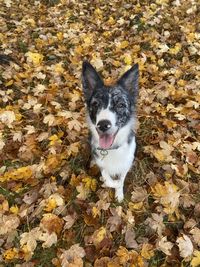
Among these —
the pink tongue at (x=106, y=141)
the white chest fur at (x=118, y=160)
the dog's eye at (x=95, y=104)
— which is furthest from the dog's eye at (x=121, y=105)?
the white chest fur at (x=118, y=160)

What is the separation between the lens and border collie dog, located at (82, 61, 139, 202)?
12.4ft

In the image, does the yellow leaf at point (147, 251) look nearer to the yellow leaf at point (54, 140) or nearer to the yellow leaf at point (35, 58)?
the yellow leaf at point (54, 140)

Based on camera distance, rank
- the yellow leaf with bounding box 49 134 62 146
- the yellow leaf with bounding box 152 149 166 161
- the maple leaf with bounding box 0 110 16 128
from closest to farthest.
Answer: the yellow leaf with bounding box 152 149 166 161, the yellow leaf with bounding box 49 134 62 146, the maple leaf with bounding box 0 110 16 128

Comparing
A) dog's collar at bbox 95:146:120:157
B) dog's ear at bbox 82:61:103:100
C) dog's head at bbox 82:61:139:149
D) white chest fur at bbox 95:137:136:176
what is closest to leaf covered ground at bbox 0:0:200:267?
white chest fur at bbox 95:137:136:176

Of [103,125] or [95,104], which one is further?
[95,104]

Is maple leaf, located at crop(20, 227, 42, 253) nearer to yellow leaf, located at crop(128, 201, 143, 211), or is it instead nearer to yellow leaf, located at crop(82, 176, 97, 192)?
yellow leaf, located at crop(82, 176, 97, 192)

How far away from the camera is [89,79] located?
409cm

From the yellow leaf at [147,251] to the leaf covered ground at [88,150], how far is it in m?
0.01

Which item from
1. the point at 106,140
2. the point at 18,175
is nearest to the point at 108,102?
the point at 106,140

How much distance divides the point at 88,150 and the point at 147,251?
171cm

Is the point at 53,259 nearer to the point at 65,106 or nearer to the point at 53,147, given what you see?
the point at 53,147

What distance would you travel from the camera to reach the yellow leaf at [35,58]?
258 inches

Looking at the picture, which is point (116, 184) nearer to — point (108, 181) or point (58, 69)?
point (108, 181)

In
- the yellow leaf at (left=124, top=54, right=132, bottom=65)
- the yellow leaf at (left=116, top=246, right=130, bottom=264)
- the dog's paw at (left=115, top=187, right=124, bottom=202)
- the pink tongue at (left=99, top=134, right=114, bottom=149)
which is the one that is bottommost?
the yellow leaf at (left=116, top=246, right=130, bottom=264)
